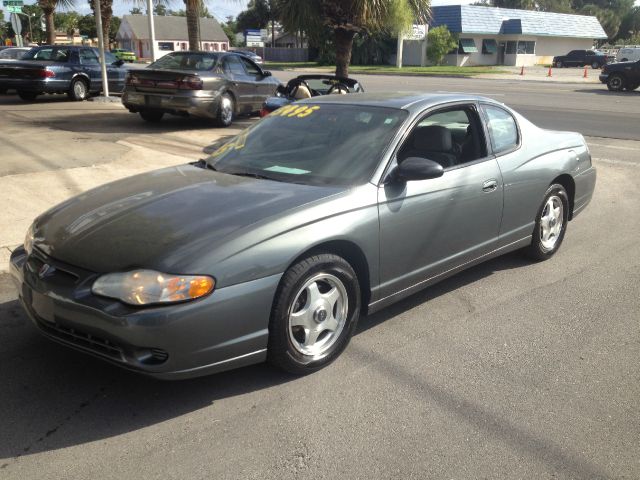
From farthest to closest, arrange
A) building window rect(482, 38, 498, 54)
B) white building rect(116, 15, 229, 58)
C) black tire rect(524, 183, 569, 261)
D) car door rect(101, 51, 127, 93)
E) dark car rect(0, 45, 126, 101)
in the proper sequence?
1. white building rect(116, 15, 229, 58)
2. building window rect(482, 38, 498, 54)
3. car door rect(101, 51, 127, 93)
4. dark car rect(0, 45, 126, 101)
5. black tire rect(524, 183, 569, 261)

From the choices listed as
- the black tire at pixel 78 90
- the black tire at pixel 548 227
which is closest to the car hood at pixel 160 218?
the black tire at pixel 548 227

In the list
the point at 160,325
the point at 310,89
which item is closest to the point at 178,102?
the point at 310,89

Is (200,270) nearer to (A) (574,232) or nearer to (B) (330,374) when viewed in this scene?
(B) (330,374)

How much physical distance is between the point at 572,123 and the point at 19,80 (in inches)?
582

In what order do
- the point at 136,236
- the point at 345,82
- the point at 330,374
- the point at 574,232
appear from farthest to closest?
the point at 345,82, the point at 574,232, the point at 330,374, the point at 136,236

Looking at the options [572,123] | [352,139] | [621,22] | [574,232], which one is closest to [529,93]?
[572,123]

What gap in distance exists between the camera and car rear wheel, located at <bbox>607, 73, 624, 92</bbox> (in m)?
28.0

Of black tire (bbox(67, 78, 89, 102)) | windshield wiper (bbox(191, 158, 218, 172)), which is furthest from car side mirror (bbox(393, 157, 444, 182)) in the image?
black tire (bbox(67, 78, 89, 102))

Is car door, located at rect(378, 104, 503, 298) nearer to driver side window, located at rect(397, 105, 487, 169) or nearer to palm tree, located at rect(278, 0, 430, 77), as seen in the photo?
driver side window, located at rect(397, 105, 487, 169)

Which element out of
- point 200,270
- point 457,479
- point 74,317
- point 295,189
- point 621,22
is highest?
point 621,22

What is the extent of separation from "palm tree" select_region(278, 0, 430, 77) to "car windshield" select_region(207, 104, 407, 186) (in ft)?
28.8

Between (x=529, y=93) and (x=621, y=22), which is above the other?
(x=621, y=22)

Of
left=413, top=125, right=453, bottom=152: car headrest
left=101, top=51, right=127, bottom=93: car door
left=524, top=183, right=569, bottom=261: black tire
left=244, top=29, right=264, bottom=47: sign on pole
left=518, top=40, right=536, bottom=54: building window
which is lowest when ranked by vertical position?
left=524, top=183, right=569, bottom=261: black tire

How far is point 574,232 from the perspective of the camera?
6.63m
